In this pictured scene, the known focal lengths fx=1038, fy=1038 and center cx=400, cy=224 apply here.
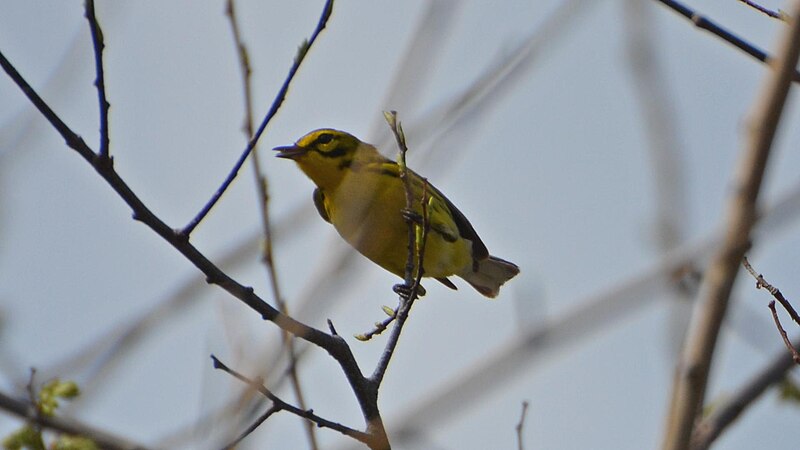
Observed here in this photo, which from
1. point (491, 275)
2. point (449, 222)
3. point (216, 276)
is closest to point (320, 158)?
point (449, 222)

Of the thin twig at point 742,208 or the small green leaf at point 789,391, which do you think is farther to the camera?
the small green leaf at point 789,391

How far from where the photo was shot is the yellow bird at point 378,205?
522cm

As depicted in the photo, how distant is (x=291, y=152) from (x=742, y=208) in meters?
4.24

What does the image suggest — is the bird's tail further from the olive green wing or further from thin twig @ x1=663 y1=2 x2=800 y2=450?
thin twig @ x1=663 y1=2 x2=800 y2=450

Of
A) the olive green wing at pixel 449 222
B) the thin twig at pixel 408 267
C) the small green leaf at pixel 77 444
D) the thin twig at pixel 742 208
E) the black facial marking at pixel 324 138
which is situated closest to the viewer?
the thin twig at pixel 742 208

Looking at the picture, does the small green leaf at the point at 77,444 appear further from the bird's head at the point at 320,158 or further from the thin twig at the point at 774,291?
the bird's head at the point at 320,158

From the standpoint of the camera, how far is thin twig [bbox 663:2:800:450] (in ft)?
4.80

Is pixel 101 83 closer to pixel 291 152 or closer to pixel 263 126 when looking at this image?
pixel 263 126

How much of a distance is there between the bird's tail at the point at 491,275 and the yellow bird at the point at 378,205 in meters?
0.41

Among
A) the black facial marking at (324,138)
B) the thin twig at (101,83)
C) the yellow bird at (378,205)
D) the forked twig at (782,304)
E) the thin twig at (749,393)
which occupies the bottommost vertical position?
the forked twig at (782,304)

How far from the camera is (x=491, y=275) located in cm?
655

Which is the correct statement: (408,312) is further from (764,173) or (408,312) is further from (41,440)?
(764,173)

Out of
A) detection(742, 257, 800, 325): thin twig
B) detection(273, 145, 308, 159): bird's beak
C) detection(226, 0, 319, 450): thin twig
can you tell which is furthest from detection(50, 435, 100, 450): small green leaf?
detection(273, 145, 308, 159): bird's beak

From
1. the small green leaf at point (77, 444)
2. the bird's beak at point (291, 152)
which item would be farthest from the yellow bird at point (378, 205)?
the small green leaf at point (77, 444)
